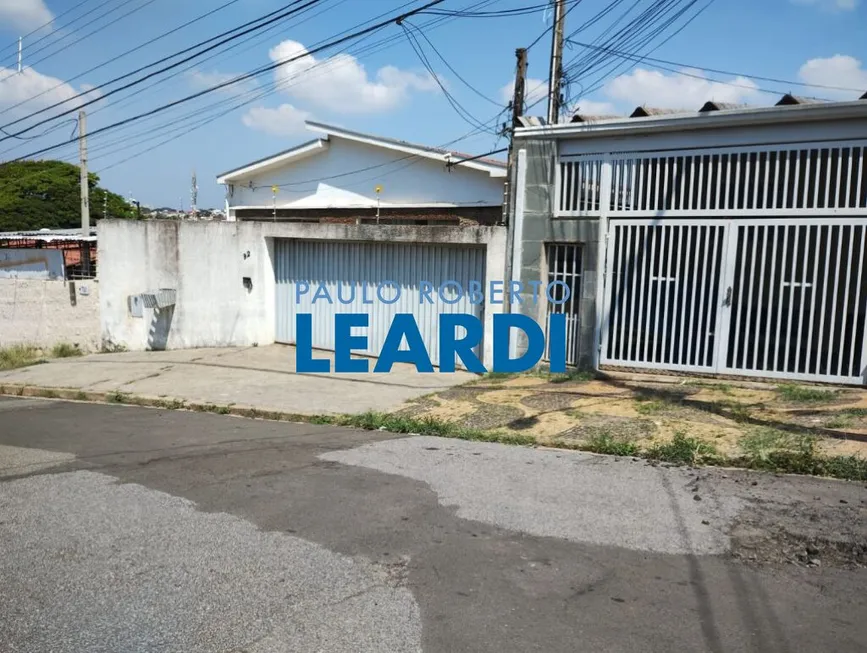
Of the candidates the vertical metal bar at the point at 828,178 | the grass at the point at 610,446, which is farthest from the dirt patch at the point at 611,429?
the vertical metal bar at the point at 828,178

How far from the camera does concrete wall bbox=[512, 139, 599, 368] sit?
10.6 m

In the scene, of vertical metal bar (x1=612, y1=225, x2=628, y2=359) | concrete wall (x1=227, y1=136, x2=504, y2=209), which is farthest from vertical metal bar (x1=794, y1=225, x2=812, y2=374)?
concrete wall (x1=227, y1=136, x2=504, y2=209)

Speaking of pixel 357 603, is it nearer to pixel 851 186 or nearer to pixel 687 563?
pixel 687 563

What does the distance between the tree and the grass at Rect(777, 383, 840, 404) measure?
4157cm

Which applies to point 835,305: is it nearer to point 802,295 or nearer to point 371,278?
point 802,295

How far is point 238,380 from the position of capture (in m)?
11.5

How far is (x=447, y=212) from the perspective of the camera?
21.4m

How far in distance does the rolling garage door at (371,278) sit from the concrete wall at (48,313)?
15.2 feet

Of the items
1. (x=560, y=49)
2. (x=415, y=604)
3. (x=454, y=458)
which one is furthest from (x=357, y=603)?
(x=560, y=49)

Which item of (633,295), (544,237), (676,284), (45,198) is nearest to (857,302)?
(676,284)

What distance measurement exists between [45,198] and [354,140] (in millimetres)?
31084

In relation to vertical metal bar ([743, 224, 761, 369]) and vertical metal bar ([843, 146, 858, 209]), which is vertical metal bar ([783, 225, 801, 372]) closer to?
vertical metal bar ([743, 224, 761, 369])

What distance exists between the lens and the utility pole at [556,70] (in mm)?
14336

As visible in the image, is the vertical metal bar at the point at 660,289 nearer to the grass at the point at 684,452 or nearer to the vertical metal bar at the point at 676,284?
the vertical metal bar at the point at 676,284
